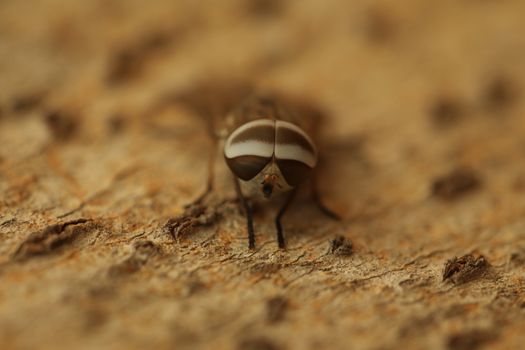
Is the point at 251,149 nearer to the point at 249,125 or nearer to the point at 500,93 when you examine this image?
the point at 249,125

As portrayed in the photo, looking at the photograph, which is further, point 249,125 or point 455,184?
point 455,184

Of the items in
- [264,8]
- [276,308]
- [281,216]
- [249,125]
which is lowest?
[276,308]

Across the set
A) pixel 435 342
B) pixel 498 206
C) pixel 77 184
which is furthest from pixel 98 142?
pixel 498 206

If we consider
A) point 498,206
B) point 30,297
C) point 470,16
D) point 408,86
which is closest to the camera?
point 30,297

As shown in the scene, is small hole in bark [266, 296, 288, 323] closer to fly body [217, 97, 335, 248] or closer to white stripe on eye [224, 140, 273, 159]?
fly body [217, 97, 335, 248]

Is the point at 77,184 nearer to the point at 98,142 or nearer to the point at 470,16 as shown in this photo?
the point at 98,142

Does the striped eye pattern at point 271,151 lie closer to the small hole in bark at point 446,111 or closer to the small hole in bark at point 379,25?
the small hole in bark at point 446,111

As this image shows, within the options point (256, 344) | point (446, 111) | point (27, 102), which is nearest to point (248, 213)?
point (256, 344)
